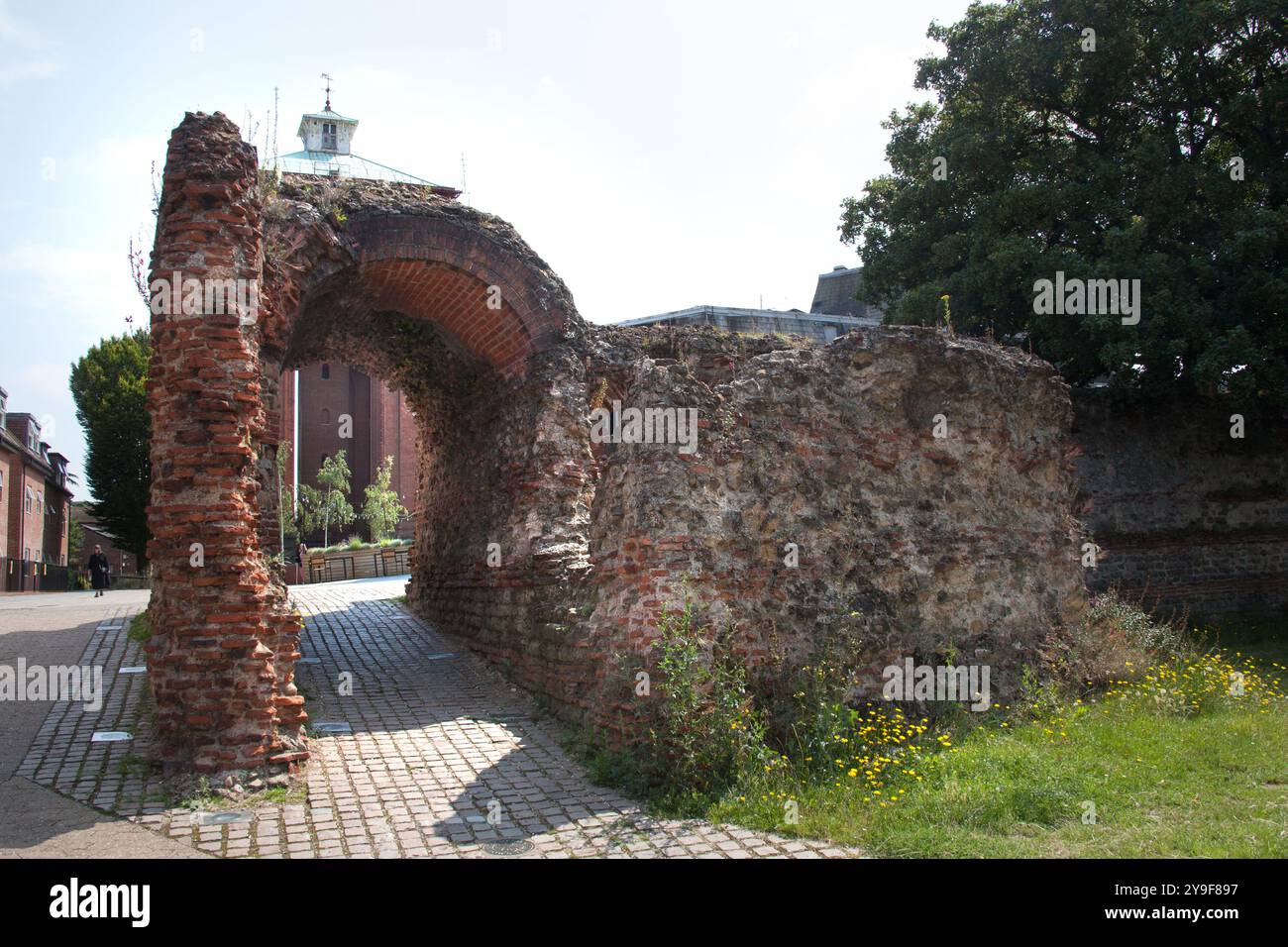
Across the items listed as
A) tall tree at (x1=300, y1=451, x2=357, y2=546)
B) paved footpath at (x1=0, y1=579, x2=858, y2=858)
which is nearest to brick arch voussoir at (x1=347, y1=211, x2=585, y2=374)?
paved footpath at (x1=0, y1=579, x2=858, y2=858)

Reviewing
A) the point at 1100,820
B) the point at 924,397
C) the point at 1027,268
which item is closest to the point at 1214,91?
the point at 1027,268

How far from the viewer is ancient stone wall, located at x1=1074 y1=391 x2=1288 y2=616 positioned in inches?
703

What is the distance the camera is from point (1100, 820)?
5.89 m

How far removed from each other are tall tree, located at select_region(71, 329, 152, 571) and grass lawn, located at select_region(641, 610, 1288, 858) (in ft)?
97.0

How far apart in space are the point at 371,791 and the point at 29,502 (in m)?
40.6

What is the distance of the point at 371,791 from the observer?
678 cm

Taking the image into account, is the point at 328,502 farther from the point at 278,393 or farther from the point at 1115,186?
the point at 1115,186

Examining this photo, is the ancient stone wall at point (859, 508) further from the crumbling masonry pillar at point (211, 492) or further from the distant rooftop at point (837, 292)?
the distant rooftop at point (837, 292)

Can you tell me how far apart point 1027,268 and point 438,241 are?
10533 mm

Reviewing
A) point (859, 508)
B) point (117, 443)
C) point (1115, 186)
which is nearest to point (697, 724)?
point (859, 508)

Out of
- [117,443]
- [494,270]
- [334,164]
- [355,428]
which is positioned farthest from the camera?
[355,428]

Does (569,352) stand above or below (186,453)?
above

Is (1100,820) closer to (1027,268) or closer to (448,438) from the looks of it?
(448,438)

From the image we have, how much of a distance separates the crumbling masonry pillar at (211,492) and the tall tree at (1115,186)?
41.6 feet
